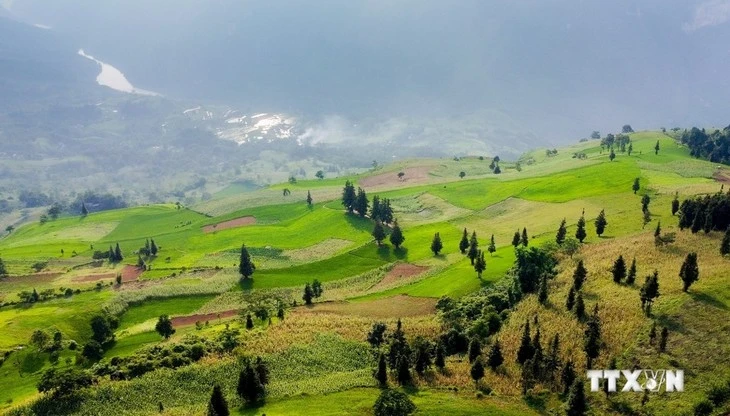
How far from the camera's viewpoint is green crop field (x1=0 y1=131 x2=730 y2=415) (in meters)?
65.0

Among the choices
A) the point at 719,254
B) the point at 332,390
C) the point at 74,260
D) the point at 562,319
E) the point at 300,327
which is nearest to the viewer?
the point at 332,390

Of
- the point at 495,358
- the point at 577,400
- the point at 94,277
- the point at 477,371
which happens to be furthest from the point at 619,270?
the point at 94,277

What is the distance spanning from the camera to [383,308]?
345ft

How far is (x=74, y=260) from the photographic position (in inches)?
7047

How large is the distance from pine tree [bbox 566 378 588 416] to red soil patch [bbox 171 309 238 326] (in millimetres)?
73943

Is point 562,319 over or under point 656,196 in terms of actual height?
under

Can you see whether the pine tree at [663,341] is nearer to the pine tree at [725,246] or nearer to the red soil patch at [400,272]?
the pine tree at [725,246]

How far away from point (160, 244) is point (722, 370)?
180712mm

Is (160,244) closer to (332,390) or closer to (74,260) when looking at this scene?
(74,260)

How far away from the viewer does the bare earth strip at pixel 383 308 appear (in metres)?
101

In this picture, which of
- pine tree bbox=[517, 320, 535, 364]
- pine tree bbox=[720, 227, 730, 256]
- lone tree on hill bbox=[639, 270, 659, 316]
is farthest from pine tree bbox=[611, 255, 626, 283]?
pine tree bbox=[517, 320, 535, 364]

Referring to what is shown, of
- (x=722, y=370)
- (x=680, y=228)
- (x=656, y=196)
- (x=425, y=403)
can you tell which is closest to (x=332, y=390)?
(x=425, y=403)

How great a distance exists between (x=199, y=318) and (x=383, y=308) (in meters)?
40.7

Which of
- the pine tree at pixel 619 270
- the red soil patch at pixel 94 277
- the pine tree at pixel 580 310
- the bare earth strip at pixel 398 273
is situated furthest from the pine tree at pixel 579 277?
the red soil patch at pixel 94 277
